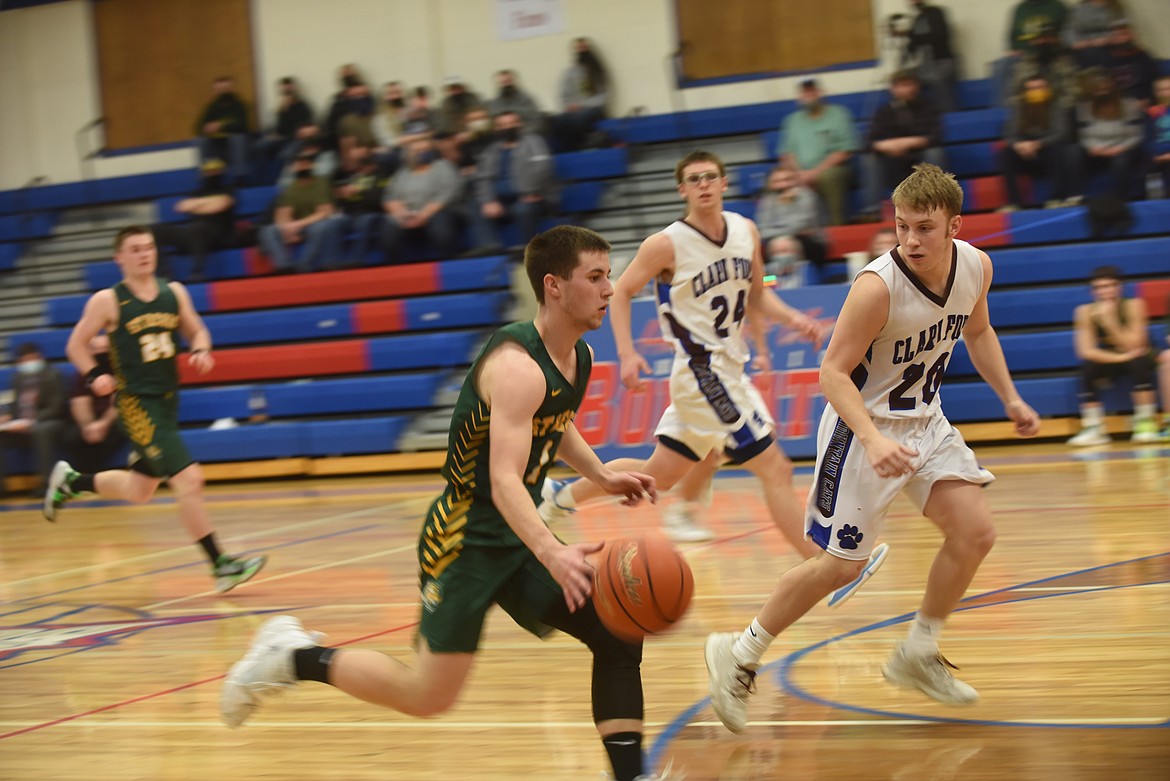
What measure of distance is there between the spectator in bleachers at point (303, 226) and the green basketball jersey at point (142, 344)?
6.57m

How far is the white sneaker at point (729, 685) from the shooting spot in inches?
149

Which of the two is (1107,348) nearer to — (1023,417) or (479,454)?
(1023,417)

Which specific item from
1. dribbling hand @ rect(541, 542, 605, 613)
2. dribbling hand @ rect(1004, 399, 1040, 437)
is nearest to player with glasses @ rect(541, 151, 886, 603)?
dribbling hand @ rect(1004, 399, 1040, 437)

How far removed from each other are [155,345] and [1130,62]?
28.4 feet

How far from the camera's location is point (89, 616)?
6.45 metres

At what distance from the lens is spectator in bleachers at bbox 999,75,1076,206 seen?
11.0 meters

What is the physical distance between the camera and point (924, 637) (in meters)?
3.89

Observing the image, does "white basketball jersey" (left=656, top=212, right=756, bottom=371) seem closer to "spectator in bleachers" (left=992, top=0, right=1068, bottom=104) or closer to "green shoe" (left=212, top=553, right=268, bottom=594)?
"green shoe" (left=212, top=553, right=268, bottom=594)

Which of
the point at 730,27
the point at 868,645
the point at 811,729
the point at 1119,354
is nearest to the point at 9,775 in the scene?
the point at 811,729

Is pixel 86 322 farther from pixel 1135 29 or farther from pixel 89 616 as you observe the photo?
pixel 1135 29

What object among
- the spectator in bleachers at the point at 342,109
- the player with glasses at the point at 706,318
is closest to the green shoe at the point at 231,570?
the player with glasses at the point at 706,318

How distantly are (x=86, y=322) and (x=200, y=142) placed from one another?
28.8ft

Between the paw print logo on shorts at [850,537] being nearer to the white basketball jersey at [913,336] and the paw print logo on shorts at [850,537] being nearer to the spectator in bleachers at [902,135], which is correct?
the white basketball jersey at [913,336]

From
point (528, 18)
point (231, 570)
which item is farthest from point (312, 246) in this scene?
point (231, 570)
